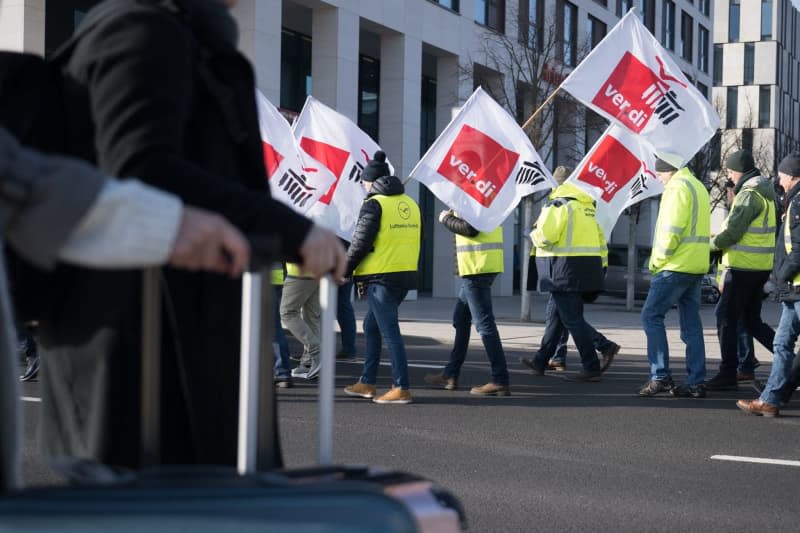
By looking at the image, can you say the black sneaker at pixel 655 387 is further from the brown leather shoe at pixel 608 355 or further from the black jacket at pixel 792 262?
the brown leather shoe at pixel 608 355

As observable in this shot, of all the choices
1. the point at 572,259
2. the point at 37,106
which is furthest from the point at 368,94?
the point at 37,106

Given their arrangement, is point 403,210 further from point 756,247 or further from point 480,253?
point 756,247

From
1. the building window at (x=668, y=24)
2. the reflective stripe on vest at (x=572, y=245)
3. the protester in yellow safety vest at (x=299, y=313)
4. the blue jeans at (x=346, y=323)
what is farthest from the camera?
the building window at (x=668, y=24)

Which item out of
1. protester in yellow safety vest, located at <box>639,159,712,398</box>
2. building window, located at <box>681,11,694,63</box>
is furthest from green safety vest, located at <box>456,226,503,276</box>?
building window, located at <box>681,11,694,63</box>

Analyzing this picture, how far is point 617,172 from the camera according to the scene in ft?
38.0

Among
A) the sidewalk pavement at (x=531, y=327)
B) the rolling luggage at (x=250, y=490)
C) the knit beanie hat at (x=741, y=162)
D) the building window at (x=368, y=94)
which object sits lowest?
the sidewalk pavement at (x=531, y=327)

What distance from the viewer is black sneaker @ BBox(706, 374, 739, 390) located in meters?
9.77

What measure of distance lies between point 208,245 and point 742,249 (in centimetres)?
859

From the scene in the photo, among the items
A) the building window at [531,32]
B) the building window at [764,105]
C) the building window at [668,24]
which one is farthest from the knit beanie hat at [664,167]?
the building window at [764,105]

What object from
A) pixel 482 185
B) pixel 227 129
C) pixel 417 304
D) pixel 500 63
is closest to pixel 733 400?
pixel 482 185

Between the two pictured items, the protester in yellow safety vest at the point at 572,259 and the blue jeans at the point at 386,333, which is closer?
the blue jeans at the point at 386,333

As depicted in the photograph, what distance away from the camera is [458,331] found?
966 cm

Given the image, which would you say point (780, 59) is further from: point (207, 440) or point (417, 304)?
point (207, 440)

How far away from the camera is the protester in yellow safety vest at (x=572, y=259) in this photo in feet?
33.7
